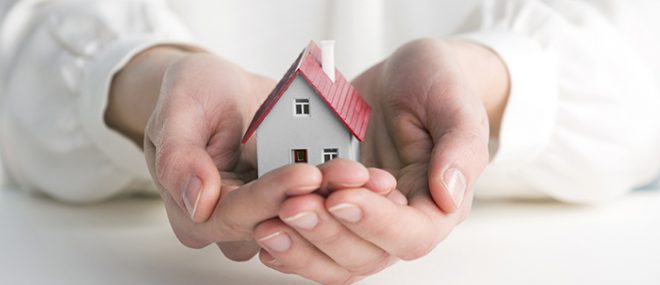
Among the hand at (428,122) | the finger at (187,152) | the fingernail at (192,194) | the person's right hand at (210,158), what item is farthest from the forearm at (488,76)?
the fingernail at (192,194)

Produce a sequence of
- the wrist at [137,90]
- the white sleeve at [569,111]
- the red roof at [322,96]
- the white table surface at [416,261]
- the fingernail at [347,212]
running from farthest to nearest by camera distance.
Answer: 1. the white sleeve at [569,111]
2. the wrist at [137,90]
3. the white table surface at [416,261]
4. the red roof at [322,96]
5. the fingernail at [347,212]

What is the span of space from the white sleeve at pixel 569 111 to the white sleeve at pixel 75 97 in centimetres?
46

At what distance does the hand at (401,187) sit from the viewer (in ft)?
1.94

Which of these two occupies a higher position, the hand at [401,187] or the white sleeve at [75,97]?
the hand at [401,187]

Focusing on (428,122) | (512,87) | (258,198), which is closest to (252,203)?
(258,198)

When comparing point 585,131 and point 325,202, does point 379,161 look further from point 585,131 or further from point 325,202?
point 585,131

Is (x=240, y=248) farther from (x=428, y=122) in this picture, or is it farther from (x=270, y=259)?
(x=428, y=122)

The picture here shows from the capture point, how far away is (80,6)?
48.0 inches

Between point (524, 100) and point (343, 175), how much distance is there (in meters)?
0.55

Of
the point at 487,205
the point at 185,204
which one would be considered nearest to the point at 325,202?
the point at 185,204

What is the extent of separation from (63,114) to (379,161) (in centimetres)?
52

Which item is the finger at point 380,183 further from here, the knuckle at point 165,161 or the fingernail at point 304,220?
the knuckle at point 165,161

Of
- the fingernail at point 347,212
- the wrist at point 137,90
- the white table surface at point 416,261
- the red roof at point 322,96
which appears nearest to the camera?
the fingernail at point 347,212

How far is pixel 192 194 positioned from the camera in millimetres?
632
